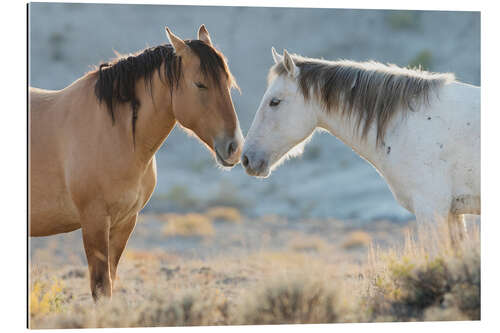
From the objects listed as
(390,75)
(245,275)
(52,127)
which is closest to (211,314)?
(52,127)

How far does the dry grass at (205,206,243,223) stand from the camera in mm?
15978

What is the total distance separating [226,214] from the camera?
635 inches

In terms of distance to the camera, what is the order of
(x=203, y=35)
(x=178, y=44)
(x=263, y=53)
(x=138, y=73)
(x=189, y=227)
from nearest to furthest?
(x=178, y=44), (x=138, y=73), (x=203, y=35), (x=263, y=53), (x=189, y=227)

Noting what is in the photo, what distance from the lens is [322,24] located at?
10055 millimetres

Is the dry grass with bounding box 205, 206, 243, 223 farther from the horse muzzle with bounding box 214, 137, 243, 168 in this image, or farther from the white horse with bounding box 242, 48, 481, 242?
the horse muzzle with bounding box 214, 137, 243, 168

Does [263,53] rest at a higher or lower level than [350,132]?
Result: higher

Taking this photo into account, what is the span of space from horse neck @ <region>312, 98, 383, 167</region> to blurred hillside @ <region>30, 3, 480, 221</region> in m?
1.38

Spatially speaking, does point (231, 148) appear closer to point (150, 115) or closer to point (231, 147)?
point (231, 147)

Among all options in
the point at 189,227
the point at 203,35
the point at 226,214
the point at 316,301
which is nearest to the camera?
the point at 316,301

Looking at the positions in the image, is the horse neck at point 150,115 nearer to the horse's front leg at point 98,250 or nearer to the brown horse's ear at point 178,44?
the brown horse's ear at point 178,44

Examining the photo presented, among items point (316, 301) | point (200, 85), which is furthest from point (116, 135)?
point (316, 301)

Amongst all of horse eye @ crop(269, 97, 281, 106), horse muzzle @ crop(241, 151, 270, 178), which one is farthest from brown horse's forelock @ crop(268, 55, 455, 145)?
horse muzzle @ crop(241, 151, 270, 178)

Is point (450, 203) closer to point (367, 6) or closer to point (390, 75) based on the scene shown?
point (390, 75)

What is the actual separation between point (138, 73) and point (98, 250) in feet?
4.05
